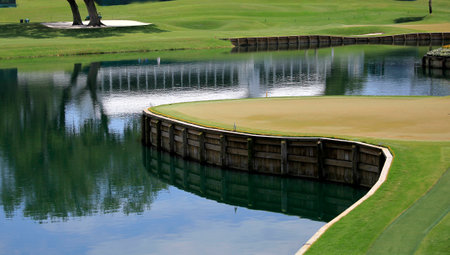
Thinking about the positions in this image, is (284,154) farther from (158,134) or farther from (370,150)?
(158,134)

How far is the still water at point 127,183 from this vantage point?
90.6 ft

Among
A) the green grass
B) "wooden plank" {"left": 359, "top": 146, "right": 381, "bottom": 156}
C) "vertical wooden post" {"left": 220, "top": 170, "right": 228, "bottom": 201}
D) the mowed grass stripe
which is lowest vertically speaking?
"vertical wooden post" {"left": 220, "top": 170, "right": 228, "bottom": 201}

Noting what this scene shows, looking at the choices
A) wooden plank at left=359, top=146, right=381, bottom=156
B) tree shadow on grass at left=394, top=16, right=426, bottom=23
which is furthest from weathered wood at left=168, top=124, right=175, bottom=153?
tree shadow on grass at left=394, top=16, right=426, bottom=23

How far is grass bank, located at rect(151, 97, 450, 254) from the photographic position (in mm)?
19891

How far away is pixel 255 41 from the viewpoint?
430ft

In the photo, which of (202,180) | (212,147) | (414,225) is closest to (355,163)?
(212,147)

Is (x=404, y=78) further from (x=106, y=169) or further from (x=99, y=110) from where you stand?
(x=106, y=169)

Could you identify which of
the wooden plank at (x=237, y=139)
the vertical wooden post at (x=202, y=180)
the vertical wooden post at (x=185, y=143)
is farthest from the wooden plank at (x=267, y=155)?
the vertical wooden post at (x=185, y=143)

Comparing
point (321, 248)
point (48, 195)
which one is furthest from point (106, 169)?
point (321, 248)

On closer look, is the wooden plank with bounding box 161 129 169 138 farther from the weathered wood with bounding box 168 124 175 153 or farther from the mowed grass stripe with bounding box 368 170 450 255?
the mowed grass stripe with bounding box 368 170 450 255

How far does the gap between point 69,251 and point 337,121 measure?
1747 cm

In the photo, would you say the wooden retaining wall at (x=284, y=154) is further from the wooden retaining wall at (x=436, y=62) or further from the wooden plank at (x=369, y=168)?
the wooden retaining wall at (x=436, y=62)

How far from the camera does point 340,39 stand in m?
136

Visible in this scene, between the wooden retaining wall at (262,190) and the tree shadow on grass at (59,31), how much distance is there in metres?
94.0
